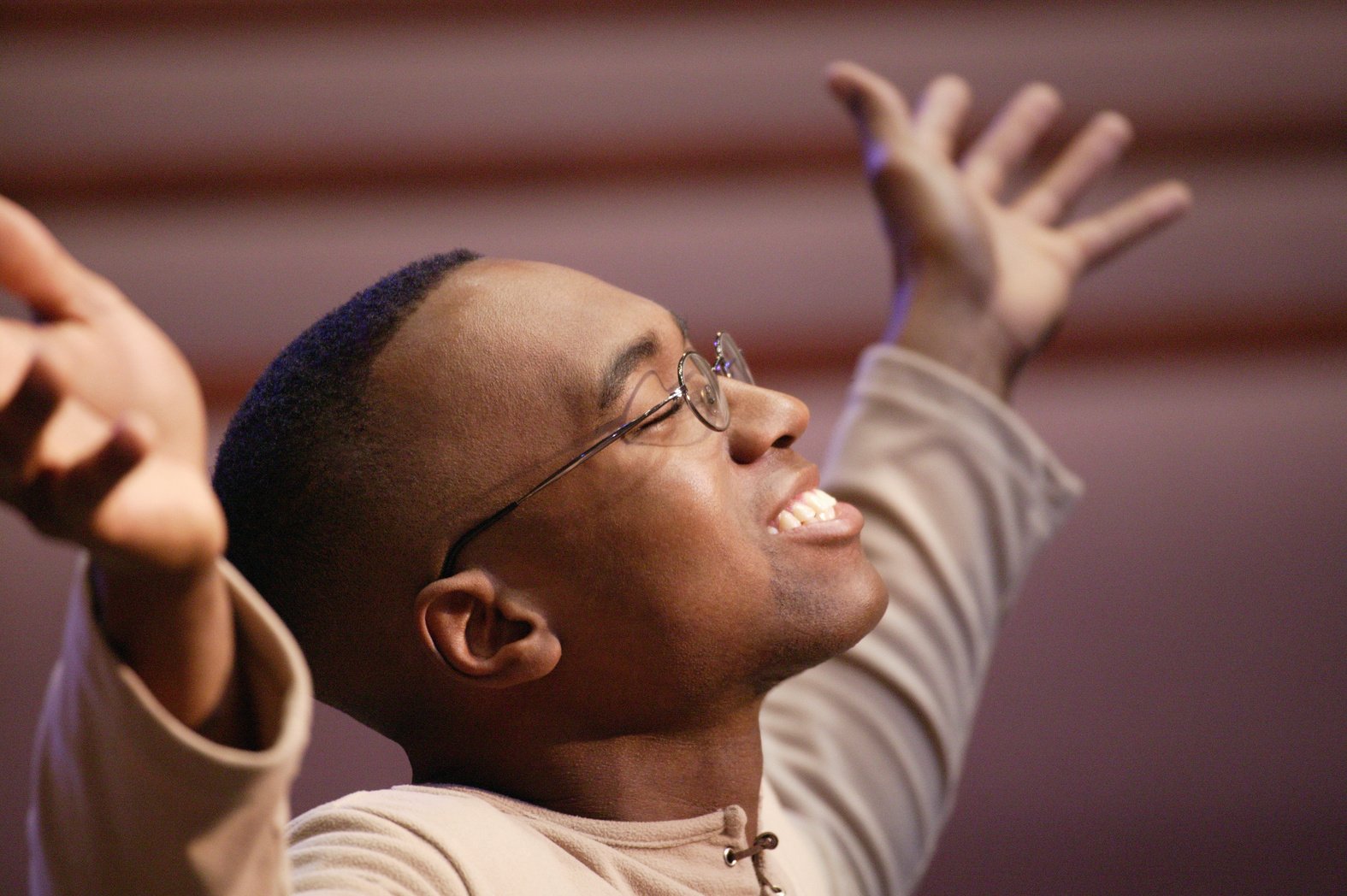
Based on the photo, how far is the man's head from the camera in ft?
2.93

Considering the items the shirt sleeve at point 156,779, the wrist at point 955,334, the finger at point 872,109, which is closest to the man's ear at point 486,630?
the shirt sleeve at point 156,779

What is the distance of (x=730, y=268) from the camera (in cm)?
180

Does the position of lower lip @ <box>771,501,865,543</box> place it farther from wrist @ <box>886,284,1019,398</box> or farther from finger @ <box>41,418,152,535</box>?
finger @ <box>41,418,152,535</box>

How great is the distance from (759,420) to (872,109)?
552mm

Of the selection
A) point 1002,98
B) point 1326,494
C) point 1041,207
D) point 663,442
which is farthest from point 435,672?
point 1326,494

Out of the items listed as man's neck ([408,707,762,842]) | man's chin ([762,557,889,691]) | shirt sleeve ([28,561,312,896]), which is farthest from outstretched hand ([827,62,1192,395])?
shirt sleeve ([28,561,312,896])

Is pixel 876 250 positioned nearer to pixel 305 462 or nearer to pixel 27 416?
pixel 305 462

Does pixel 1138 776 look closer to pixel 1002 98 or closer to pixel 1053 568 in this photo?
pixel 1053 568

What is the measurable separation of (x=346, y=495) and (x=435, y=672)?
0.14m

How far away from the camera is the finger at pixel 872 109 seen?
1.38m

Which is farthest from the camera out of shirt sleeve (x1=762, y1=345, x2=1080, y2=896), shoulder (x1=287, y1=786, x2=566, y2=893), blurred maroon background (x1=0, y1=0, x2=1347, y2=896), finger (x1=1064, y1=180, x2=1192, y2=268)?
blurred maroon background (x1=0, y1=0, x2=1347, y2=896)

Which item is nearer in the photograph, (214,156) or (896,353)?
(896,353)

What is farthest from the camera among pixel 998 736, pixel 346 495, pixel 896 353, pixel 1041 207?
pixel 998 736

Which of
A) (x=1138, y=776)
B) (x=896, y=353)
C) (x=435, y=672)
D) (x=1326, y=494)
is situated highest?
(x=896, y=353)
